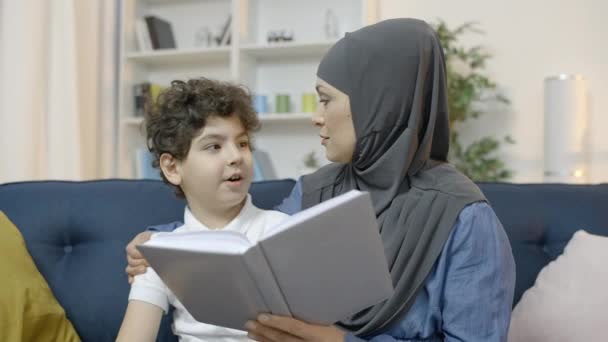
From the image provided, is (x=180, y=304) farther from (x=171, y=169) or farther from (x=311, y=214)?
(x=311, y=214)

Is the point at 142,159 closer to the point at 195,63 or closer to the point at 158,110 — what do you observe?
the point at 195,63

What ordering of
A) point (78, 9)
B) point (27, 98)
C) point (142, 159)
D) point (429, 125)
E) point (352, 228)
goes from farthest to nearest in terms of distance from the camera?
point (142, 159) → point (78, 9) → point (27, 98) → point (429, 125) → point (352, 228)

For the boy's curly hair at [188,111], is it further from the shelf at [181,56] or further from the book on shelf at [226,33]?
the book on shelf at [226,33]

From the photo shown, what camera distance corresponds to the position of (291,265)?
0.85 metres

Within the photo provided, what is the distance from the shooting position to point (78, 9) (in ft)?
10.9

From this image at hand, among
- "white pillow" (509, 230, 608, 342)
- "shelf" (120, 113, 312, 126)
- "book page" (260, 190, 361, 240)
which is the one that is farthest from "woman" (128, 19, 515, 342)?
"shelf" (120, 113, 312, 126)

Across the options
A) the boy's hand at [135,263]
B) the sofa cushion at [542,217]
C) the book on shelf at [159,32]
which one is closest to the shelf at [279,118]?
the book on shelf at [159,32]

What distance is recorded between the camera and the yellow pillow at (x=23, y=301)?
1354mm

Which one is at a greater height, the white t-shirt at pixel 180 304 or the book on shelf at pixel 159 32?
the book on shelf at pixel 159 32

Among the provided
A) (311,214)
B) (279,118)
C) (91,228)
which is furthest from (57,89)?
(311,214)

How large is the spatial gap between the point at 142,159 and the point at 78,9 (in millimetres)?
904

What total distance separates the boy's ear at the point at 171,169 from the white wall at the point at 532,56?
2496 mm

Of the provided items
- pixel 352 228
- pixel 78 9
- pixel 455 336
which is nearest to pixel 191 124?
pixel 352 228

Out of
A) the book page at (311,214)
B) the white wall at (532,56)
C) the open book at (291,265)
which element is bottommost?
the open book at (291,265)
